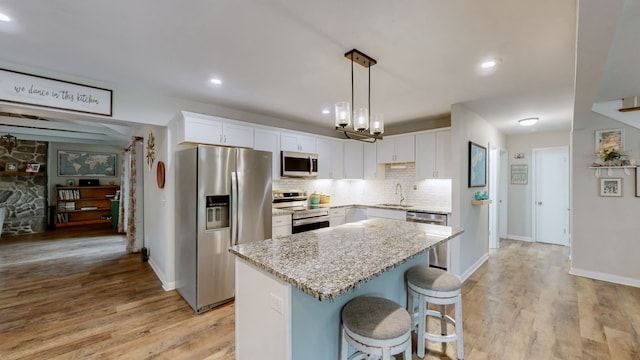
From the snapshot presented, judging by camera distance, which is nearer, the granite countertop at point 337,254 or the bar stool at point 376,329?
the granite countertop at point 337,254

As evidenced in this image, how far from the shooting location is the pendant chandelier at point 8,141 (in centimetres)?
631

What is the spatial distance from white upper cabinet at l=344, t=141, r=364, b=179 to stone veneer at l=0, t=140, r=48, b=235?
8.44m

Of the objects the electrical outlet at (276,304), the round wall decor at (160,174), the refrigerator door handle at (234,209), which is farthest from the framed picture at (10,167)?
the electrical outlet at (276,304)

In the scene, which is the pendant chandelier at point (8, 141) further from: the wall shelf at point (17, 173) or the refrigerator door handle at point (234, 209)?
the refrigerator door handle at point (234, 209)

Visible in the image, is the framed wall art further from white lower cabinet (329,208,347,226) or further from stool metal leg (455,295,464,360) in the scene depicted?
stool metal leg (455,295,464,360)

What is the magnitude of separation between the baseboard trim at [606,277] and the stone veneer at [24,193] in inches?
467

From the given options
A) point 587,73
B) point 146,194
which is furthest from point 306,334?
point 146,194

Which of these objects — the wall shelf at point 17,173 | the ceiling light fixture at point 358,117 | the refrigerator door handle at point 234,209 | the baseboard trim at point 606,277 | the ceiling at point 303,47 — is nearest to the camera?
the ceiling at point 303,47

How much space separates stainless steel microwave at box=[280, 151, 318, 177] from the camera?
430cm

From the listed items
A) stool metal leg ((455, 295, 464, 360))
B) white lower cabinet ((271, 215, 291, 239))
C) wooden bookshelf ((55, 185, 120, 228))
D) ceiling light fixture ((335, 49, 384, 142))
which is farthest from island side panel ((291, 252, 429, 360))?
wooden bookshelf ((55, 185, 120, 228))

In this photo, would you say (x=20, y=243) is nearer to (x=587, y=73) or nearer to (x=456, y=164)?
(x=456, y=164)

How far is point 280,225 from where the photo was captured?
387 centimetres

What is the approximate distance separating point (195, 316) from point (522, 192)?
22.7 feet

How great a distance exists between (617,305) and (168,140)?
5757 millimetres
